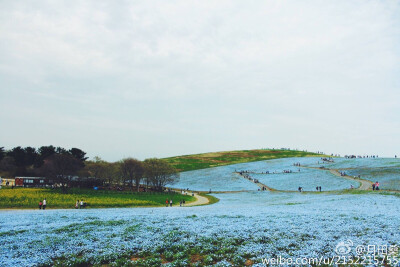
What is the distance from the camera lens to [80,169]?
286 feet

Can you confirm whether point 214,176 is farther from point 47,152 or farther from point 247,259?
point 247,259

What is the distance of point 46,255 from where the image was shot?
1435 centimetres


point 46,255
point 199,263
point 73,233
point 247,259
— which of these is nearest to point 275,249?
point 247,259

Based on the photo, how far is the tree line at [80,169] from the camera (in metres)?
72.9

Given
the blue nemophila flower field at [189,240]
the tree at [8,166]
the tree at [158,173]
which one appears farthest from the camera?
the tree at [8,166]

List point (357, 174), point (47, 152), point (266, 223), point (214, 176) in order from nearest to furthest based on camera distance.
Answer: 1. point (266, 223)
2. point (357, 174)
3. point (214, 176)
4. point (47, 152)

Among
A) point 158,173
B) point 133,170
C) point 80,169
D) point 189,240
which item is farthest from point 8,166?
point 189,240

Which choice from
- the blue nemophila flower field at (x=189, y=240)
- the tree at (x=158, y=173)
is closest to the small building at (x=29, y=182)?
the tree at (x=158, y=173)

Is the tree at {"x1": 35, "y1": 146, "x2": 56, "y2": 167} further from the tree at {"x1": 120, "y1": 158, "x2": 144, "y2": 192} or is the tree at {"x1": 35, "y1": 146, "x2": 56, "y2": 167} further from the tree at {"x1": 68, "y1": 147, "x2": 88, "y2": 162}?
the tree at {"x1": 120, "y1": 158, "x2": 144, "y2": 192}

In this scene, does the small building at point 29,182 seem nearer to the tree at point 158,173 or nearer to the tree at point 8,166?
the tree at point 8,166

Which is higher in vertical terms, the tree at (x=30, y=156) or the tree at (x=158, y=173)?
the tree at (x=30, y=156)

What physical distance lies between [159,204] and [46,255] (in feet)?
130

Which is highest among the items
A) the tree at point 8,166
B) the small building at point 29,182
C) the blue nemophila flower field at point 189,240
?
the tree at point 8,166

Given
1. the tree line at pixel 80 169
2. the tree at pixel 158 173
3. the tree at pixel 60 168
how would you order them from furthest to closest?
1. the tree at pixel 158 173
2. the tree line at pixel 80 169
3. the tree at pixel 60 168
